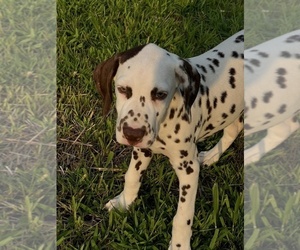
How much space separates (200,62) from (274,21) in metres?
0.47

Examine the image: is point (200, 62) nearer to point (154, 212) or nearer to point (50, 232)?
point (154, 212)

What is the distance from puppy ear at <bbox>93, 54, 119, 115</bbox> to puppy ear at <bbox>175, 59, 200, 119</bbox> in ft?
0.77

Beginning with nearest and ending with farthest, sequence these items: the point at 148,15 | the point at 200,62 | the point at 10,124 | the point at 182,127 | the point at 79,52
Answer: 1. the point at 182,127
2. the point at 200,62
3. the point at 10,124
4. the point at 79,52
5. the point at 148,15

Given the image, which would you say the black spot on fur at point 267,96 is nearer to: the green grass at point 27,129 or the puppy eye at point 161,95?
the puppy eye at point 161,95

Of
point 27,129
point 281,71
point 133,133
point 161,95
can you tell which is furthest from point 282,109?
point 27,129

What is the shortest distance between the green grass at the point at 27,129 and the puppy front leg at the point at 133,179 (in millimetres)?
352

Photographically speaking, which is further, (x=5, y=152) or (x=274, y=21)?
(x=5, y=152)

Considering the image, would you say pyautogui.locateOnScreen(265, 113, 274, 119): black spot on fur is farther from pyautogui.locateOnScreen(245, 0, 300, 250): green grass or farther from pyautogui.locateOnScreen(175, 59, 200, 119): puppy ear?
pyautogui.locateOnScreen(175, 59, 200, 119): puppy ear

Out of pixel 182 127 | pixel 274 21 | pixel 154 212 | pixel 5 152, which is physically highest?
pixel 274 21

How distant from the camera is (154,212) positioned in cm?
262

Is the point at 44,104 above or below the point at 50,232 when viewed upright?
above

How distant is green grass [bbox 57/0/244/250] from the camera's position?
2.54 m

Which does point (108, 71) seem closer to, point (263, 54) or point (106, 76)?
point (106, 76)

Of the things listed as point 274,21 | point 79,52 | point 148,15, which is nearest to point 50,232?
point 274,21
